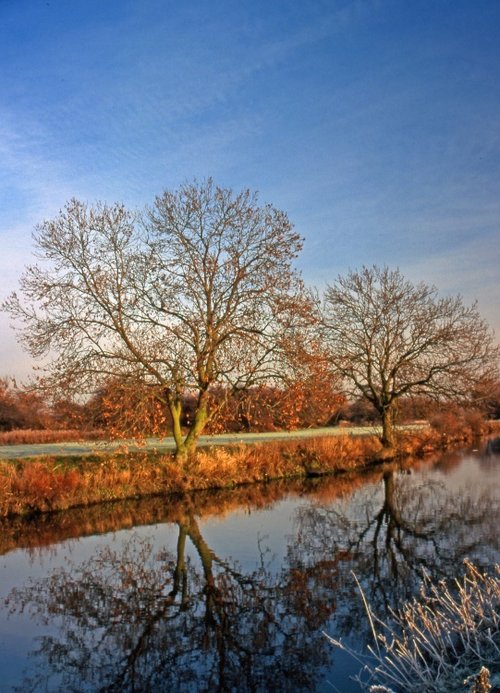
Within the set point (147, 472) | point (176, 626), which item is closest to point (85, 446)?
point (147, 472)

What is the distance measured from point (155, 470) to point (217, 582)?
437 inches

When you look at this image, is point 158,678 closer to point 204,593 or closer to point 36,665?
point 36,665

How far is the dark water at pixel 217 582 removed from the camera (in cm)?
845

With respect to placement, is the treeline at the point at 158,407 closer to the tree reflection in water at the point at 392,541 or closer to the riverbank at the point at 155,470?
the riverbank at the point at 155,470

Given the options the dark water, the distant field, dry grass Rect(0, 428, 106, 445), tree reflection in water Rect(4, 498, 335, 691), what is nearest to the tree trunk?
the distant field

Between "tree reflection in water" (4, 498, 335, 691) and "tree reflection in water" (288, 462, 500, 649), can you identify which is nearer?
"tree reflection in water" (4, 498, 335, 691)

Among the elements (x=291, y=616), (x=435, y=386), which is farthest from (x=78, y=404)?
(x=435, y=386)

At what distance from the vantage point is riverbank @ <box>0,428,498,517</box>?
1945 centimetres

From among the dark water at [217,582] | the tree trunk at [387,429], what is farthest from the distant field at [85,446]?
the dark water at [217,582]

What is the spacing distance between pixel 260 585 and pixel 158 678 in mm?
4160

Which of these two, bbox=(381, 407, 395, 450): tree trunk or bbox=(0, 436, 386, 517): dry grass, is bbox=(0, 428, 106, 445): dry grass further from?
bbox=(381, 407, 395, 450): tree trunk

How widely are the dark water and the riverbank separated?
2.82ft

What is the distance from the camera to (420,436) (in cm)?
4066

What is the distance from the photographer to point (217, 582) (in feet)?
40.9
